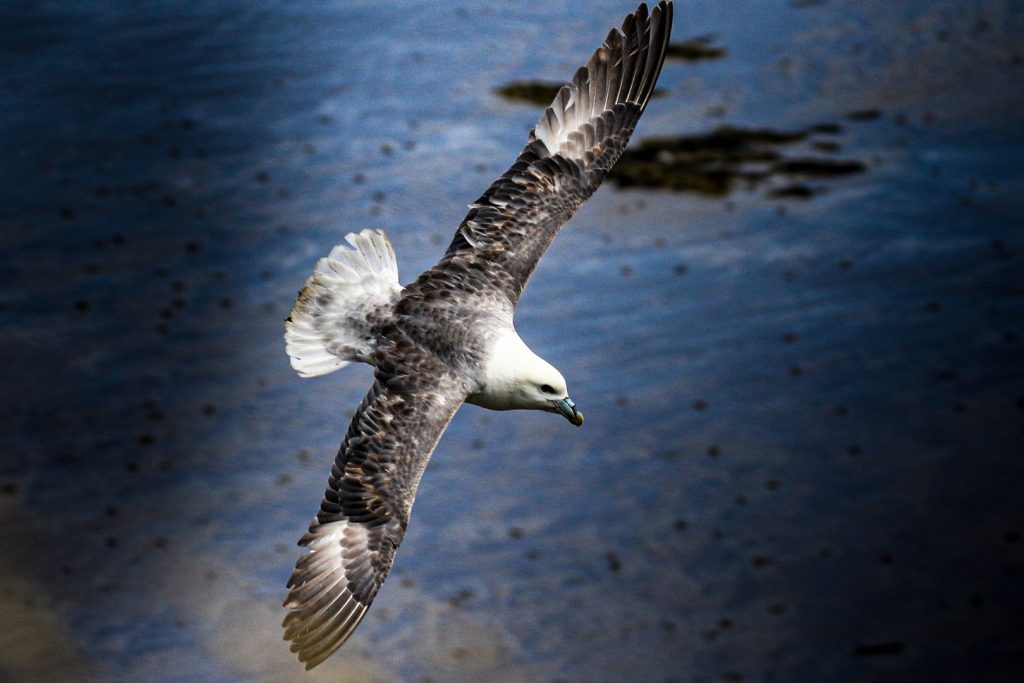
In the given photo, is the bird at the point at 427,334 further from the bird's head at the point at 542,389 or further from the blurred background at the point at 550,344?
the blurred background at the point at 550,344

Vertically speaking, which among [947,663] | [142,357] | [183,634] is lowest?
[947,663]

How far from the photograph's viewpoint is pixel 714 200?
110 ft

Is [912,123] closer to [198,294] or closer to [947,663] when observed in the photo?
[947,663]

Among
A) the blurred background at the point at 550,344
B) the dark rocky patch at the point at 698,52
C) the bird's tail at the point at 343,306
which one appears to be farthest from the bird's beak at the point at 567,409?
the dark rocky patch at the point at 698,52

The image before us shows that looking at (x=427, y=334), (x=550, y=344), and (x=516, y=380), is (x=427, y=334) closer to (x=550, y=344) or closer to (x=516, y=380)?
(x=516, y=380)

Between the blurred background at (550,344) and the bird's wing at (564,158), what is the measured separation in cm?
1515

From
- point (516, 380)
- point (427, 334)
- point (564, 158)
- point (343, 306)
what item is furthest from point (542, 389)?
point (564, 158)

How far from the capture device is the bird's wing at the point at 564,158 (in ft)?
35.0

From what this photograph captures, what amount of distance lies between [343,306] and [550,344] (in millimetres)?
20482

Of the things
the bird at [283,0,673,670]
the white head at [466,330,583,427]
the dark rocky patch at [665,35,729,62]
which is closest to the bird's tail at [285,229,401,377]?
the bird at [283,0,673,670]

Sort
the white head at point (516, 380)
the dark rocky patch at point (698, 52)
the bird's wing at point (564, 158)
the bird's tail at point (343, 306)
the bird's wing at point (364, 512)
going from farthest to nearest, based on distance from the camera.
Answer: the dark rocky patch at point (698, 52), the bird's wing at point (564, 158), the bird's tail at point (343, 306), the white head at point (516, 380), the bird's wing at point (364, 512)

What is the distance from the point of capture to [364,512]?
9.37 m

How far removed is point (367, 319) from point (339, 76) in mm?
26491

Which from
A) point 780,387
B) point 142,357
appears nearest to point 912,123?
point 780,387
